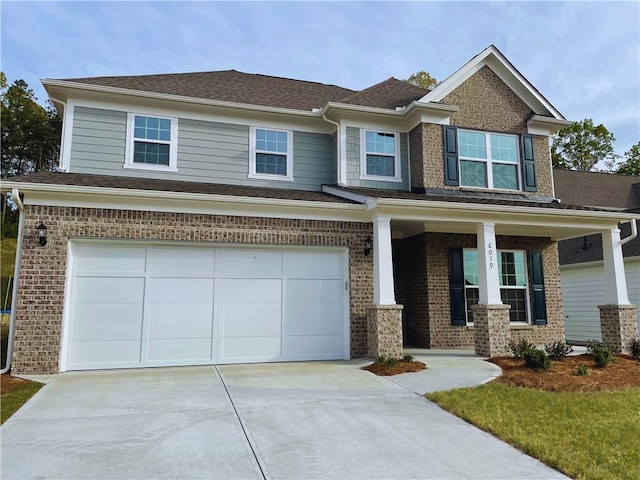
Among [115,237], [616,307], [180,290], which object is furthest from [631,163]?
[115,237]

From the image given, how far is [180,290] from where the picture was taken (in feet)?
29.5

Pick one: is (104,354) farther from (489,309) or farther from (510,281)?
(510,281)

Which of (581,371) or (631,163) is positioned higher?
(631,163)

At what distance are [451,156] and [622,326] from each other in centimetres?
546

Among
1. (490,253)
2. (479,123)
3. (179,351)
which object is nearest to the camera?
(179,351)

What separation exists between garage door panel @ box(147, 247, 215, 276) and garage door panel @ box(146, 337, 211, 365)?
1285mm

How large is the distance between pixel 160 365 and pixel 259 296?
2229 millimetres

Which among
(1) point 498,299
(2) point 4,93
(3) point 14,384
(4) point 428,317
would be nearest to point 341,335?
(4) point 428,317

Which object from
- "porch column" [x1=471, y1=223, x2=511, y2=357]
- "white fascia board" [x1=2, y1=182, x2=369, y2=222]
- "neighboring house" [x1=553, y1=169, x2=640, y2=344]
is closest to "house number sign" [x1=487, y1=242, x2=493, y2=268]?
"porch column" [x1=471, y1=223, x2=511, y2=357]

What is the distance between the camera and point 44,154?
112 ft

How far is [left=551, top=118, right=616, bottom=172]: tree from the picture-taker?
32531 mm

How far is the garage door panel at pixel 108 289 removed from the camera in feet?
27.7

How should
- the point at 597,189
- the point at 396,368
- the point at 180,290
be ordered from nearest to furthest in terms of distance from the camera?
the point at 396,368
the point at 180,290
the point at 597,189

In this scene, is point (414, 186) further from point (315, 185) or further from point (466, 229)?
point (315, 185)
